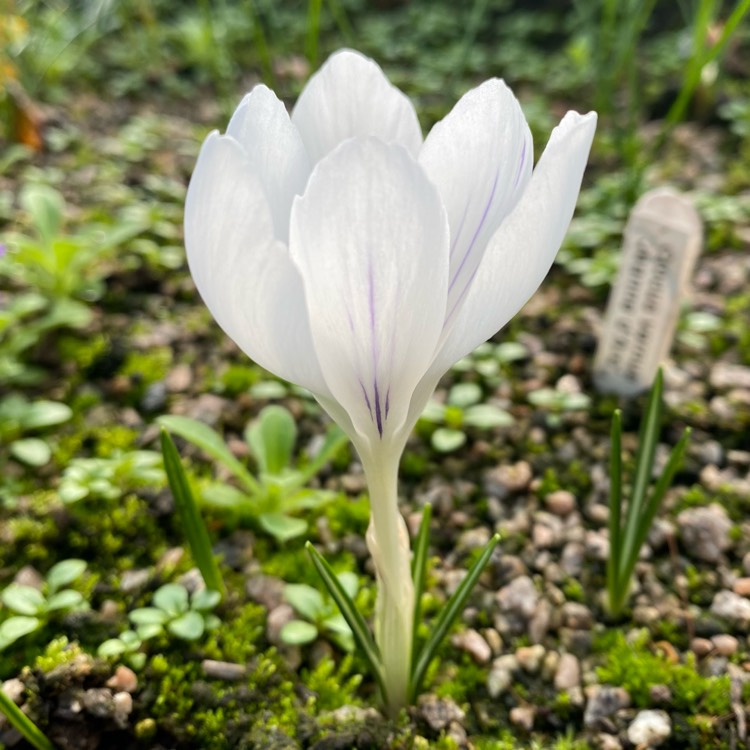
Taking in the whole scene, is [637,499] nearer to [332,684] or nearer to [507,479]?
[507,479]

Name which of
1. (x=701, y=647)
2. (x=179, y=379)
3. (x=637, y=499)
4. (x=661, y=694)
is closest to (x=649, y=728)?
(x=661, y=694)

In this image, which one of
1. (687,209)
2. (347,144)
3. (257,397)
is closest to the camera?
(347,144)

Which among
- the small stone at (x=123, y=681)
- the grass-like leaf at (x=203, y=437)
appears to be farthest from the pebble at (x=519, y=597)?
the small stone at (x=123, y=681)

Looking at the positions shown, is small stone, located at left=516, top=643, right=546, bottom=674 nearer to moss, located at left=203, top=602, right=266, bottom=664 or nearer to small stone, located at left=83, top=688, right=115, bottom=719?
moss, located at left=203, top=602, right=266, bottom=664

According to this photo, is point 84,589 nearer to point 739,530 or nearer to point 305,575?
point 305,575

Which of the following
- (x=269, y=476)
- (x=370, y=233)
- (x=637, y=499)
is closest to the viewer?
(x=370, y=233)

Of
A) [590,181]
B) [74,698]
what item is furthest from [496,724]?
[590,181]

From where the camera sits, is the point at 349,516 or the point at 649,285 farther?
the point at 649,285
